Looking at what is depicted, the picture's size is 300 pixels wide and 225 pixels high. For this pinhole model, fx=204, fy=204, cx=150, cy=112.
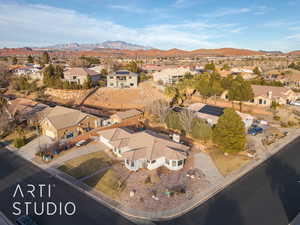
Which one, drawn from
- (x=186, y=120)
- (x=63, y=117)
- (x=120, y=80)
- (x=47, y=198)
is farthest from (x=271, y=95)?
(x=47, y=198)

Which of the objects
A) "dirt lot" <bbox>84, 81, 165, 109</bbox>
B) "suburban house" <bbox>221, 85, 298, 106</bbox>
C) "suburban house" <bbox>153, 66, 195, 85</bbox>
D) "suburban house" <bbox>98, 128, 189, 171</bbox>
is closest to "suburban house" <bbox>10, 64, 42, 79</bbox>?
"dirt lot" <bbox>84, 81, 165, 109</bbox>

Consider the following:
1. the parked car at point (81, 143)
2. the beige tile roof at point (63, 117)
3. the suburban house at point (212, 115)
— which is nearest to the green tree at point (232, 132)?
the suburban house at point (212, 115)

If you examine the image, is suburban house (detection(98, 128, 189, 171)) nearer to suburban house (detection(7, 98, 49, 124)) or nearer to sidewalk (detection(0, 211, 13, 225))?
sidewalk (detection(0, 211, 13, 225))

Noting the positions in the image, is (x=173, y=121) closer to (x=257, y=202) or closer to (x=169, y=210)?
(x=257, y=202)

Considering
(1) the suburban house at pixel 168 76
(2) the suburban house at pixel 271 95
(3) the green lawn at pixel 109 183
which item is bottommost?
(3) the green lawn at pixel 109 183

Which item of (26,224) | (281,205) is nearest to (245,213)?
(281,205)

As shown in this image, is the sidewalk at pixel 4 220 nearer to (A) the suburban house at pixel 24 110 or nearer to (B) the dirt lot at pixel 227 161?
(B) the dirt lot at pixel 227 161

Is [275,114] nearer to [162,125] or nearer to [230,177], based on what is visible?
[162,125]
